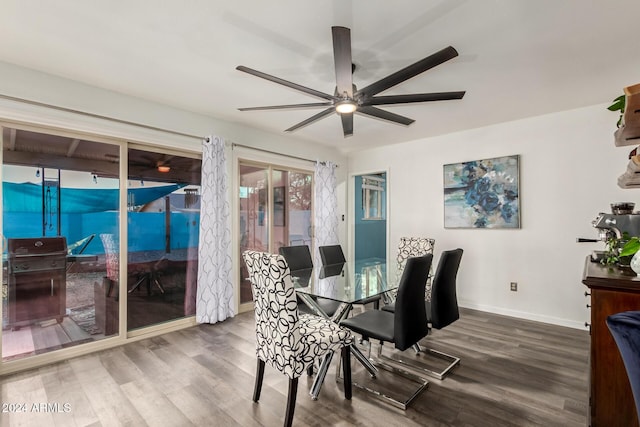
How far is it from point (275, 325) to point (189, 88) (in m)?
2.41

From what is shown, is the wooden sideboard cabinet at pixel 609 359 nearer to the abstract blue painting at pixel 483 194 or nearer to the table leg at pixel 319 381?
the table leg at pixel 319 381

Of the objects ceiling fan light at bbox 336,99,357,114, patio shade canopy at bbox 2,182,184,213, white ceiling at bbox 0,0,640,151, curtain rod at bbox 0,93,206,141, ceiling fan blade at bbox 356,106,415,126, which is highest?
white ceiling at bbox 0,0,640,151

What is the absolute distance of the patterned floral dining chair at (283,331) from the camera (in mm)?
1716

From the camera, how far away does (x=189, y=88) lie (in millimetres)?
2920

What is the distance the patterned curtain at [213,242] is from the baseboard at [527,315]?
3.27m

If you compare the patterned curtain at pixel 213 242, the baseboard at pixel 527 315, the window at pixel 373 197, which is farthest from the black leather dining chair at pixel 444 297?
the window at pixel 373 197

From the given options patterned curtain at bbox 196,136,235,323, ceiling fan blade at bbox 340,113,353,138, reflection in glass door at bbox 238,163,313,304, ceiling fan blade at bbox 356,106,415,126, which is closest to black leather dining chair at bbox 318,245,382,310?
reflection in glass door at bbox 238,163,313,304

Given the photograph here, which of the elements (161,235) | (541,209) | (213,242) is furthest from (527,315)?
(161,235)

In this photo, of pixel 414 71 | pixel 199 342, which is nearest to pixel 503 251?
pixel 414 71

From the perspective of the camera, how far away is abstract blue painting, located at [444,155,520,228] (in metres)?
3.82

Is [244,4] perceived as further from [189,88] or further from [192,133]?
[192,133]

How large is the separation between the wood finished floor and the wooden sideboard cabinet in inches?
27.4

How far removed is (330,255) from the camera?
3.77 m

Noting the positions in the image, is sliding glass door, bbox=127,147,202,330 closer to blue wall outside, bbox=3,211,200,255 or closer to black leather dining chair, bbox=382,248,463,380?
blue wall outside, bbox=3,211,200,255
